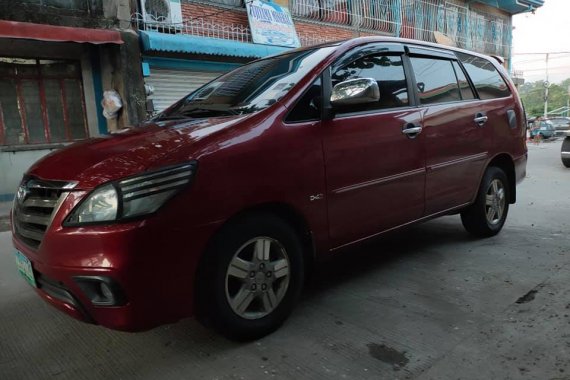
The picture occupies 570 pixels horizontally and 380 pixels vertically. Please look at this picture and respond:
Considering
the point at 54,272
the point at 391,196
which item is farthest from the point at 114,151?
the point at 391,196

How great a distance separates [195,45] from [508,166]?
21.3ft

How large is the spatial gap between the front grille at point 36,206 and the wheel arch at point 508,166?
3.70m

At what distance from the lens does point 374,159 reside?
3008mm

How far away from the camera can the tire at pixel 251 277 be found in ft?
7.47

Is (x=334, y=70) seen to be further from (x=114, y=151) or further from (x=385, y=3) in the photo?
(x=385, y=3)

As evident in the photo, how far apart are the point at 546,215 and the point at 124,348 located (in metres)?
4.93

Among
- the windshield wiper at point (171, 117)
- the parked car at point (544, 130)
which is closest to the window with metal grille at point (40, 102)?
the windshield wiper at point (171, 117)

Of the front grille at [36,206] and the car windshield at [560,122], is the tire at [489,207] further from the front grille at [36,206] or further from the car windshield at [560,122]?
the car windshield at [560,122]

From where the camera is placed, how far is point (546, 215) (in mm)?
5375

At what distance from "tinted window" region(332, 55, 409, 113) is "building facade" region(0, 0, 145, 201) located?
6069 millimetres

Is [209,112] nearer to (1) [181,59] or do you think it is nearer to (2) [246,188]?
(2) [246,188]

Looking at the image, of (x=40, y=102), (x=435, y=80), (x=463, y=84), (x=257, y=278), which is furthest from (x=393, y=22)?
(x=257, y=278)

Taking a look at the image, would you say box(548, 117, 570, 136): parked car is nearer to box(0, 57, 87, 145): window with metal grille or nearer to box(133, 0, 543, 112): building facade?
box(133, 0, 543, 112): building facade

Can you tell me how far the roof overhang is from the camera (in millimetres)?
6855
